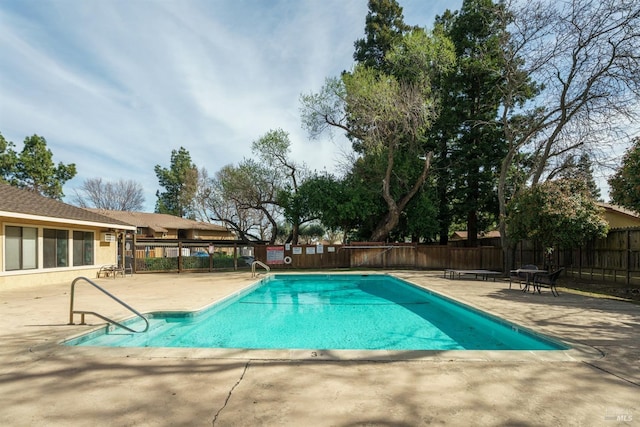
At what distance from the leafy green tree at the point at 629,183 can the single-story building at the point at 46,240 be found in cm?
1720

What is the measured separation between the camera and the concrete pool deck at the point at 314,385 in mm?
2699

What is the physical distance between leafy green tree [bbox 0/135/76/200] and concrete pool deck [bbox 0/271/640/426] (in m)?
32.1

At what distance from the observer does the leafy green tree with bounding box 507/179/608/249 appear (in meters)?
11.5

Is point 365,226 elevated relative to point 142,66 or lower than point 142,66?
lower

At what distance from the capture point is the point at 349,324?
7.82 m

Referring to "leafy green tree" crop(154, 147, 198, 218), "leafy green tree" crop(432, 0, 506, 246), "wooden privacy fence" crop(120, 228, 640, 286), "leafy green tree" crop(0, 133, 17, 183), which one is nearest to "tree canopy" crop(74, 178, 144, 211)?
"leafy green tree" crop(154, 147, 198, 218)

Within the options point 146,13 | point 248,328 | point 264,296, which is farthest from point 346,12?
point 248,328

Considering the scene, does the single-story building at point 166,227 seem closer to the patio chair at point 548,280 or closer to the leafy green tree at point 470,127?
the leafy green tree at point 470,127

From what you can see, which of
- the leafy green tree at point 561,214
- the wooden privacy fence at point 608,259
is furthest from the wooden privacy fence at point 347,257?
the leafy green tree at point 561,214

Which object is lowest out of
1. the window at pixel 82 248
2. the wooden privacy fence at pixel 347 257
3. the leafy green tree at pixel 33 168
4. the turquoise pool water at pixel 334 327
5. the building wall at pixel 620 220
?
the turquoise pool water at pixel 334 327

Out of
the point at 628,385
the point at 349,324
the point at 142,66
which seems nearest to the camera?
the point at 628,385

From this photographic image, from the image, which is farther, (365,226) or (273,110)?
(365,226)

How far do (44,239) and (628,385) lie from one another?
1517 cm

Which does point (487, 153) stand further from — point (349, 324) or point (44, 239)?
point (44, 239)
